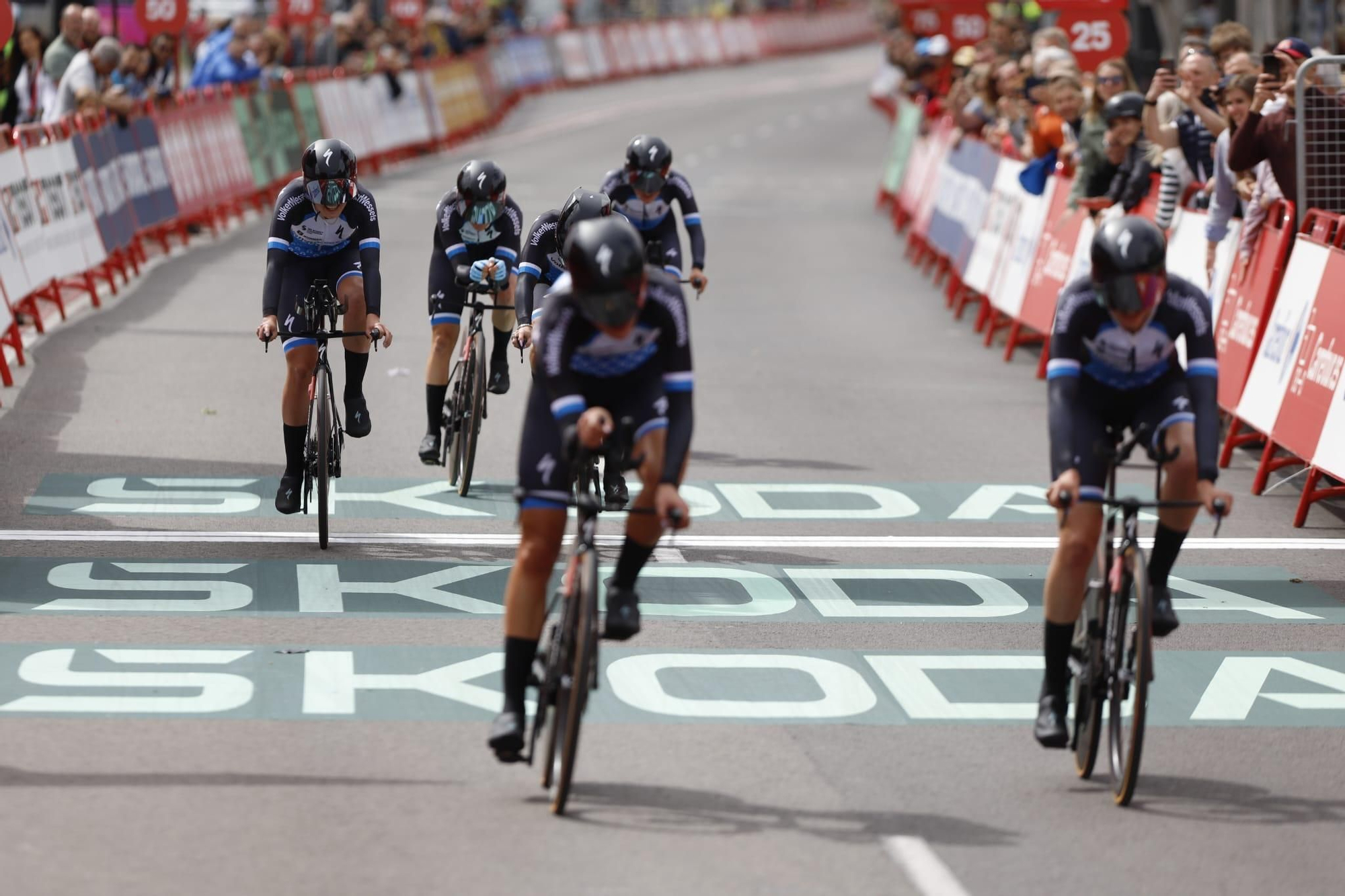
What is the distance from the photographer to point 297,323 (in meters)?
11.4

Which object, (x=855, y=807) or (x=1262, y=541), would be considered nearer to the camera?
(x=855, y=807)

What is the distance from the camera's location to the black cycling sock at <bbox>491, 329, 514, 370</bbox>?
13633mm

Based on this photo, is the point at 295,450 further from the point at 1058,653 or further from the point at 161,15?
the point at 161,15

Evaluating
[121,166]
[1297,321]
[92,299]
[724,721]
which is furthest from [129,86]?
[724,721]

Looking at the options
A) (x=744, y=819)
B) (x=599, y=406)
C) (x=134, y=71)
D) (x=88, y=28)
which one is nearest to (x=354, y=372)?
(x=599, y=406)

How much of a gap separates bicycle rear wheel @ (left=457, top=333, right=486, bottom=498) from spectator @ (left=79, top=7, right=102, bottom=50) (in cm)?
1203

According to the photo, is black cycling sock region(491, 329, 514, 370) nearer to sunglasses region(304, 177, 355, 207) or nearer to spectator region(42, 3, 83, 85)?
sunglasses region(304, 177, 355, 207)

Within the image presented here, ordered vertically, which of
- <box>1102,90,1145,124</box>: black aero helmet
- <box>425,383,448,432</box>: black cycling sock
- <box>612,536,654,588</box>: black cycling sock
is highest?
<box>612,536,654,588</box>: black cycling sock

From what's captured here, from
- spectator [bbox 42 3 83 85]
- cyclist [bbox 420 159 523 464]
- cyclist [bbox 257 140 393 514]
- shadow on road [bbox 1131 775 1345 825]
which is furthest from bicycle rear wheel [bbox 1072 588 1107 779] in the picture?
spectator [bbox 42 3 83 85]

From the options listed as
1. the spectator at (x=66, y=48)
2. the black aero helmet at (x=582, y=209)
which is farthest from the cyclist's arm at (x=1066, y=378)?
the spectator at (x=66, y=48)

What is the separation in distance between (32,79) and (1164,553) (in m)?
18.9

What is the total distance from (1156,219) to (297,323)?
23.3ft

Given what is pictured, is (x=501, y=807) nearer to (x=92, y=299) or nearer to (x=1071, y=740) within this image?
(x=1071, y=740)

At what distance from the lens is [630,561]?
7.26 meters
